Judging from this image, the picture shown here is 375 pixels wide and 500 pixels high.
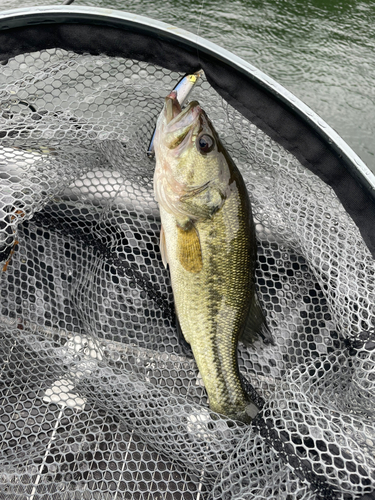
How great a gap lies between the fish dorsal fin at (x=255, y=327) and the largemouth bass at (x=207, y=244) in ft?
0.13

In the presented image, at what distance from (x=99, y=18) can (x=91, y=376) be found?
6.32ft

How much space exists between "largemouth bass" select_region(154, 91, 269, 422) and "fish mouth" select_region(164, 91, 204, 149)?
6 centimetres

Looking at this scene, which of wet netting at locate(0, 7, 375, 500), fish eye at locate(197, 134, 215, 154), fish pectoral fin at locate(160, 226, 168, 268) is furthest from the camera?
fish pectoral fin at locate(160, 226, 168, 268)

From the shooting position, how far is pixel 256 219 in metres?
2.51

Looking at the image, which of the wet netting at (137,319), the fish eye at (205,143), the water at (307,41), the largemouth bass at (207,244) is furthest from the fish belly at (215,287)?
A: the water at (307,41)

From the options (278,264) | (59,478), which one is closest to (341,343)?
(278,264)

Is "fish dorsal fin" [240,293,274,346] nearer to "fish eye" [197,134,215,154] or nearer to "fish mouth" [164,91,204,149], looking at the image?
"fish eye" [197,134,215,154]

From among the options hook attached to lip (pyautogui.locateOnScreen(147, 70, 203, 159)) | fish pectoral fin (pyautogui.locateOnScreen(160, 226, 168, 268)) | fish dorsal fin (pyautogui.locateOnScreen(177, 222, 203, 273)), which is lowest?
fish pectoral fin (pyautogui.locateOnScreen(160, 226, 168, 268))

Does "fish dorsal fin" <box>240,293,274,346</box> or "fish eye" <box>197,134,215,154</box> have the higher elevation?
"fish eye" <box>197,134,215,154</box>

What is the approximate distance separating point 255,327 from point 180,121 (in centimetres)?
124

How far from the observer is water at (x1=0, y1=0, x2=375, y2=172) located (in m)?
6.61

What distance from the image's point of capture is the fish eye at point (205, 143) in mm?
2154

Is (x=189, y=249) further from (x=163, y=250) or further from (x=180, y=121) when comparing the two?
(x=180, y=121)

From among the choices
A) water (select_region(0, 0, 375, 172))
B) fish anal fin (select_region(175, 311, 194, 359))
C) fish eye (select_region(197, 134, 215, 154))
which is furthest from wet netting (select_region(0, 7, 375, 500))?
water (select_region(0, 0, 375, 172))
